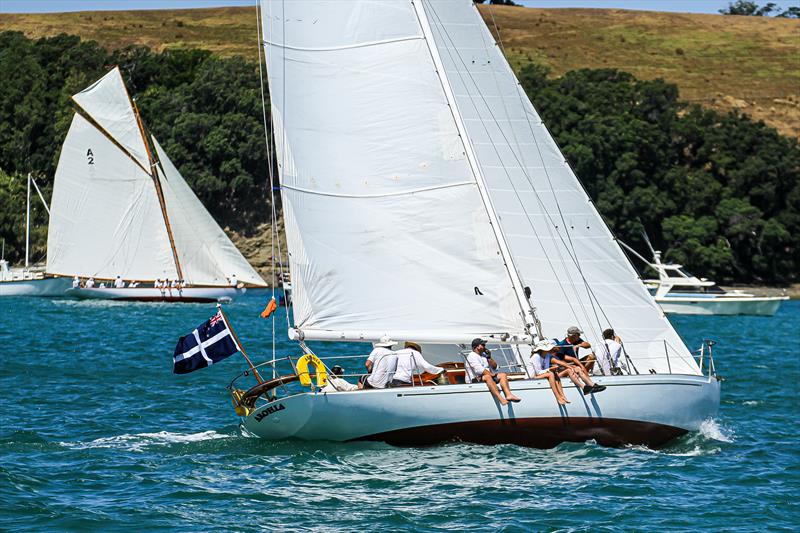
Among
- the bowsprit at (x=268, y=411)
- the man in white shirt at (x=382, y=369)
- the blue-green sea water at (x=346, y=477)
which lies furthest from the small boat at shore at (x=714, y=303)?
the bowsprit at (x=268, y=411)

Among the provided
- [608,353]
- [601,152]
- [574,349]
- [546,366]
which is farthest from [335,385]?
[601,152]

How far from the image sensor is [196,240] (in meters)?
74.4

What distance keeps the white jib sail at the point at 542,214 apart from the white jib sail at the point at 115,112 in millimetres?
51633

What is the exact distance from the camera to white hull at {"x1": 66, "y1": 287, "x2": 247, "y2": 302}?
244 ft

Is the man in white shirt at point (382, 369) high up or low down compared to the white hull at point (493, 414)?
up

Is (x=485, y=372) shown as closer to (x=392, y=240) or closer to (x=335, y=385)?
(x=335, y=385)

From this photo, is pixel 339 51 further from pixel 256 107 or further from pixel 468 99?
pixel 256 107

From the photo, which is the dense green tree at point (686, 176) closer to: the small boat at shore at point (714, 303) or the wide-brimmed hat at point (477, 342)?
the small boat at shore at point (714, 303)

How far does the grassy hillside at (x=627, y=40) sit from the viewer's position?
130m

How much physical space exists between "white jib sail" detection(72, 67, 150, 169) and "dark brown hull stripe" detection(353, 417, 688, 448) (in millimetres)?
55795

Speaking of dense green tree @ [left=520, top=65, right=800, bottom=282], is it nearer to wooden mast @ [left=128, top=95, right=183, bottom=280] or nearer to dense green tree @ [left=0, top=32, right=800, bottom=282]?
dense green tree @ [left=0, top=32, right=800, bottom=282]

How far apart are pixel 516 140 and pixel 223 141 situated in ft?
266

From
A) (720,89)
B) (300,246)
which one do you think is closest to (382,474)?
(300,246)

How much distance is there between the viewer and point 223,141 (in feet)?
341
